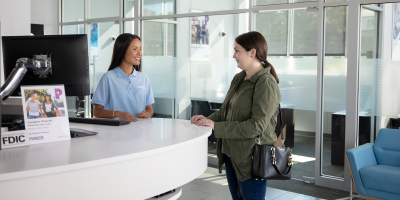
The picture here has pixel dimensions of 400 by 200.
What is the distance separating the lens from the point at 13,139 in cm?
175

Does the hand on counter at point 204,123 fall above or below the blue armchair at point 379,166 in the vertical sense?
above

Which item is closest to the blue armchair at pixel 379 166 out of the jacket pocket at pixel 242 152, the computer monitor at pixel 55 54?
the jacket pocket at pixel 242 152

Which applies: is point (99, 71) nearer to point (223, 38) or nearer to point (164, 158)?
point (223, 38)

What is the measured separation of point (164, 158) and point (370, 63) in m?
3.51

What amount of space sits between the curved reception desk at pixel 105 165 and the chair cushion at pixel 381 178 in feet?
7.40

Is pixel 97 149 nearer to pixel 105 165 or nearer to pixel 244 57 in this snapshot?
pixel 105 165

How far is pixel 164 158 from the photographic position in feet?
6.10

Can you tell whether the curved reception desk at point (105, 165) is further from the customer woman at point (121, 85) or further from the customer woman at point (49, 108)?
the customer woman at point (121, 85)

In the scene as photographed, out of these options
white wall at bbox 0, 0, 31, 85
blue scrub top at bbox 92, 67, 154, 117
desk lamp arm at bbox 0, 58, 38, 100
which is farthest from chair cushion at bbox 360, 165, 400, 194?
white wall at bbox 0, 0, 31, 85

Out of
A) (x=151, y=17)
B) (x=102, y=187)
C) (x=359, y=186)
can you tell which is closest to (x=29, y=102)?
(x=102, y=187)

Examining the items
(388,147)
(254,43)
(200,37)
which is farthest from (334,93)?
(254,43)

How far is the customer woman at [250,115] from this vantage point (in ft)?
7.36

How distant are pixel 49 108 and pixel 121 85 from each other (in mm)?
1232

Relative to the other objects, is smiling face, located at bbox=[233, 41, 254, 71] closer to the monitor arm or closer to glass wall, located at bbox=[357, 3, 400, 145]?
the monitor arm
